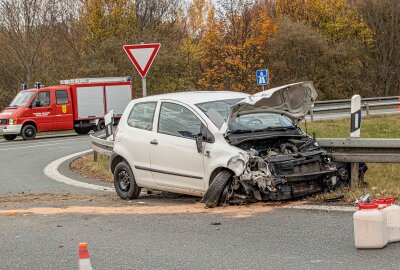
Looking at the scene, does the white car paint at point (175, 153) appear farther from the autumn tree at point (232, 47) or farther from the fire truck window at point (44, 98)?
the autumn tree at point (232, 47)

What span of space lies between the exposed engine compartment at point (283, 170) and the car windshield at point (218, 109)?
21.1 inches

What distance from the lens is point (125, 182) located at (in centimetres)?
1044

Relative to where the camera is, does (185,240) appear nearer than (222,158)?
Yes

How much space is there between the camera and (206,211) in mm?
8492

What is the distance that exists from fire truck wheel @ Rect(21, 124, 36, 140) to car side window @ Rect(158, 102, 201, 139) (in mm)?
20905

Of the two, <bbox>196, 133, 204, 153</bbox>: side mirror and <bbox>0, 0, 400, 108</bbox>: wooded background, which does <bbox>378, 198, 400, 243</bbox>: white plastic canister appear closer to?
<bbox>196, 133, 204, 153</bbox>: side mirror

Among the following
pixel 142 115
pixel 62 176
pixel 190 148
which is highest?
pixel 142 115

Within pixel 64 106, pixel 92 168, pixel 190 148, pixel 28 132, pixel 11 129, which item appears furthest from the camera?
pixel 64 106

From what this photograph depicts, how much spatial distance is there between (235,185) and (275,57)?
3850cm

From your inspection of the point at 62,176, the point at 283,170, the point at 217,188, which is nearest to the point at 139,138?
the point at 217,188

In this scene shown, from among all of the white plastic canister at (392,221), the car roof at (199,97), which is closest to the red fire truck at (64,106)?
the car roof at (199,97)

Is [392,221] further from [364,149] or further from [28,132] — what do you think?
[28,132]

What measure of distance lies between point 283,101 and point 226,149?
138 cm

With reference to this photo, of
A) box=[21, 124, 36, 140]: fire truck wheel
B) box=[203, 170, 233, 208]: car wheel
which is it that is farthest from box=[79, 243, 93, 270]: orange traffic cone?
box=[21, 124, 36, 140]: fire truck wheel
